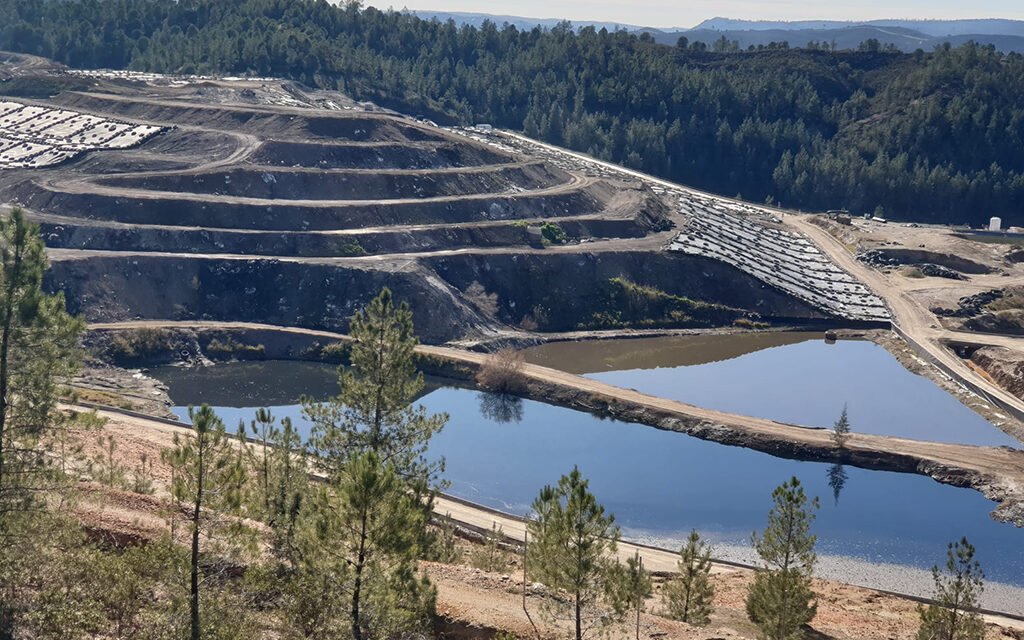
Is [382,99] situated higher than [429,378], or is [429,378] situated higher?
[382,99]

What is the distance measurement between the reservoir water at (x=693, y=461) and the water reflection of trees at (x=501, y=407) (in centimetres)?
15

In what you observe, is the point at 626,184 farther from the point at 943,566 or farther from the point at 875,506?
the point at 943,566

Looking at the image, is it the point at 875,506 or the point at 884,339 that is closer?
the point at 875,506

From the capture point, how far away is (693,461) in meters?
75.9

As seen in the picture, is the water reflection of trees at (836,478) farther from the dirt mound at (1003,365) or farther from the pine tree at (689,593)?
the pine tree at (689,593)

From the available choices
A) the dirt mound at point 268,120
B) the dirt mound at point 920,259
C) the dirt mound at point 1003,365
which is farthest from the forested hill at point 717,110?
the dirt mound at point 1003,365

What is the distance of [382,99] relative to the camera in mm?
175500

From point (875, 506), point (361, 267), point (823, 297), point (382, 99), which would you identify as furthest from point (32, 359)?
point (382, 99)

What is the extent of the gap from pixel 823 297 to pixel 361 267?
151ft

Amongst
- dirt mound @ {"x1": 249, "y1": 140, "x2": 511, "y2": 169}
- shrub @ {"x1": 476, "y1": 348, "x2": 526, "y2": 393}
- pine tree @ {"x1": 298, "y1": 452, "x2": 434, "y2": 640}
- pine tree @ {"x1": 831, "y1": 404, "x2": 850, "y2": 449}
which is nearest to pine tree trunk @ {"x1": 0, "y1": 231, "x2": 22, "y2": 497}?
pine tree @ {"x1": 298, "y1": 452, "x2": 434, "y2": 640}

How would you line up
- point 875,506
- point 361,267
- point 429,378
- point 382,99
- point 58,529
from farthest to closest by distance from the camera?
point 382,99, point 361,267, point 429,378, point 875,506, point 58,529

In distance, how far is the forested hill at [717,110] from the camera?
172500mm

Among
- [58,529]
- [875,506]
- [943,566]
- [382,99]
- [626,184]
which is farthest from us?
[382,99]

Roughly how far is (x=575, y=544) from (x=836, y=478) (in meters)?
44.3
